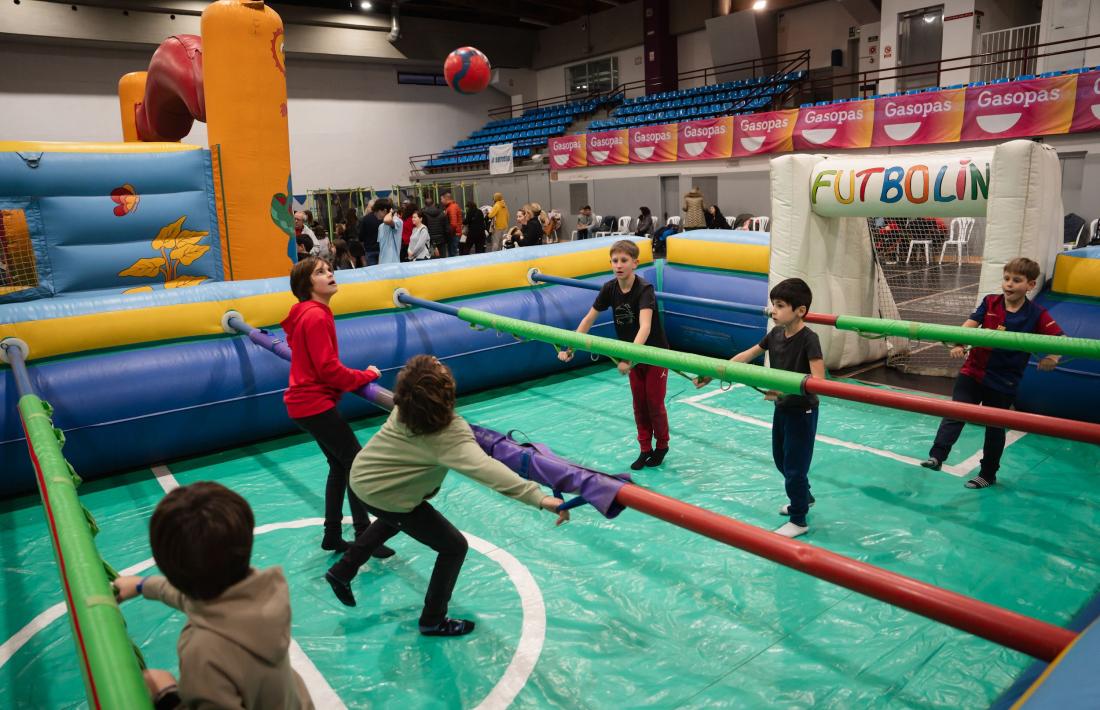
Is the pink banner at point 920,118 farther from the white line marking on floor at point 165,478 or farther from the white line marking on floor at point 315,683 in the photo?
the white line marking on floor at point 315,683

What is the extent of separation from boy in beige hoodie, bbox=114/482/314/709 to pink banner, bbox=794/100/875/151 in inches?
510

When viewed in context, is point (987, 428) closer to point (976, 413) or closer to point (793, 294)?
point (793, 294)

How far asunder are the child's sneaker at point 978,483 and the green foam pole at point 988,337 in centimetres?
96

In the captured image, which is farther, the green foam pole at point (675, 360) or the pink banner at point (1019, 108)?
the pink banner at point (1019, 108)

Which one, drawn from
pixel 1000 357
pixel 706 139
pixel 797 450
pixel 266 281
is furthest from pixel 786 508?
pixel 706 139

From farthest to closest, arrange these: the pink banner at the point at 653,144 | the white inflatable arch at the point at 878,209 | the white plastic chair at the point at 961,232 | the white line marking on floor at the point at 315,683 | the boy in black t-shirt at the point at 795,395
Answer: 1. the pink banner at the point at 653,144
2. the white plastic chair at the point at 961,232
3. the white inflatable arch at the point at 878,209
4. the boy in black t-shirt at the point at 795,395
5. the white line marking on floor at the point at 315,683

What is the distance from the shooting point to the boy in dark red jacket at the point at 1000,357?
390cm

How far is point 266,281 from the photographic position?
17.6 feet

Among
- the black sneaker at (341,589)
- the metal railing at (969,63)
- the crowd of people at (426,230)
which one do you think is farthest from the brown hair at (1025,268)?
the metal railing at (969,63)

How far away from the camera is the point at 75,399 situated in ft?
14.6

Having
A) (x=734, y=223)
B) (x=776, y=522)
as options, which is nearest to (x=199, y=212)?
(x=776, y=522)

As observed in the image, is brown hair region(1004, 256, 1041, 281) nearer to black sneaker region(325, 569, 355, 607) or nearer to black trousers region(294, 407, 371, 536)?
black trousers region(294, 407, 371, 536)

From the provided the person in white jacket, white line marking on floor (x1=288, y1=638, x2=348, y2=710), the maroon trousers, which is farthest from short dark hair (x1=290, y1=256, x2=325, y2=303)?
the person in white jacket

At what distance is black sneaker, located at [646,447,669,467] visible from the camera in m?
4.55
